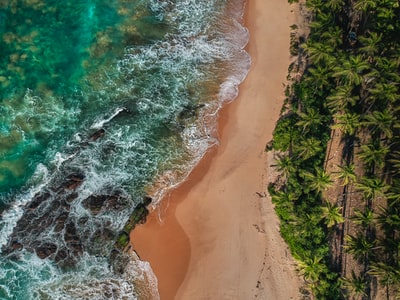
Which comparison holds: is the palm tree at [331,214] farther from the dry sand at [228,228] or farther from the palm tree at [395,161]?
the palm tree at [395,161]

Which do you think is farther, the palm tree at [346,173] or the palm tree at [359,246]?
the palm tree at [346,173]

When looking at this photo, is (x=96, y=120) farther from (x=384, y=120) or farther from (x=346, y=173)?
(x=384, y=120)

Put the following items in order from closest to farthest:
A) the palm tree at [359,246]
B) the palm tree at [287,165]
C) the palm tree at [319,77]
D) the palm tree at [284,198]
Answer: the palm tree at [359,246]
the palm tree at [284,198]
the palm tree at [287,165]
the palm tree at [319,77]

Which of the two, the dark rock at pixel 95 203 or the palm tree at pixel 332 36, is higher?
the palm tree at pixel 332 36

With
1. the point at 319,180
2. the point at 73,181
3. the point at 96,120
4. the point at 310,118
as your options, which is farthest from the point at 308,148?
the point at 73,181

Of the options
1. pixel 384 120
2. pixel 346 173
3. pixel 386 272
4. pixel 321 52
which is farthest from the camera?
pixel 321 52

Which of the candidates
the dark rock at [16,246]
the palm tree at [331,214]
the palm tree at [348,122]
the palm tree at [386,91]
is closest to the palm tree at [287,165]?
the palm tree at [331,214]

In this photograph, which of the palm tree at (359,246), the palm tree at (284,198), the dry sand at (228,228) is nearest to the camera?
the palm tree at (359,246)
